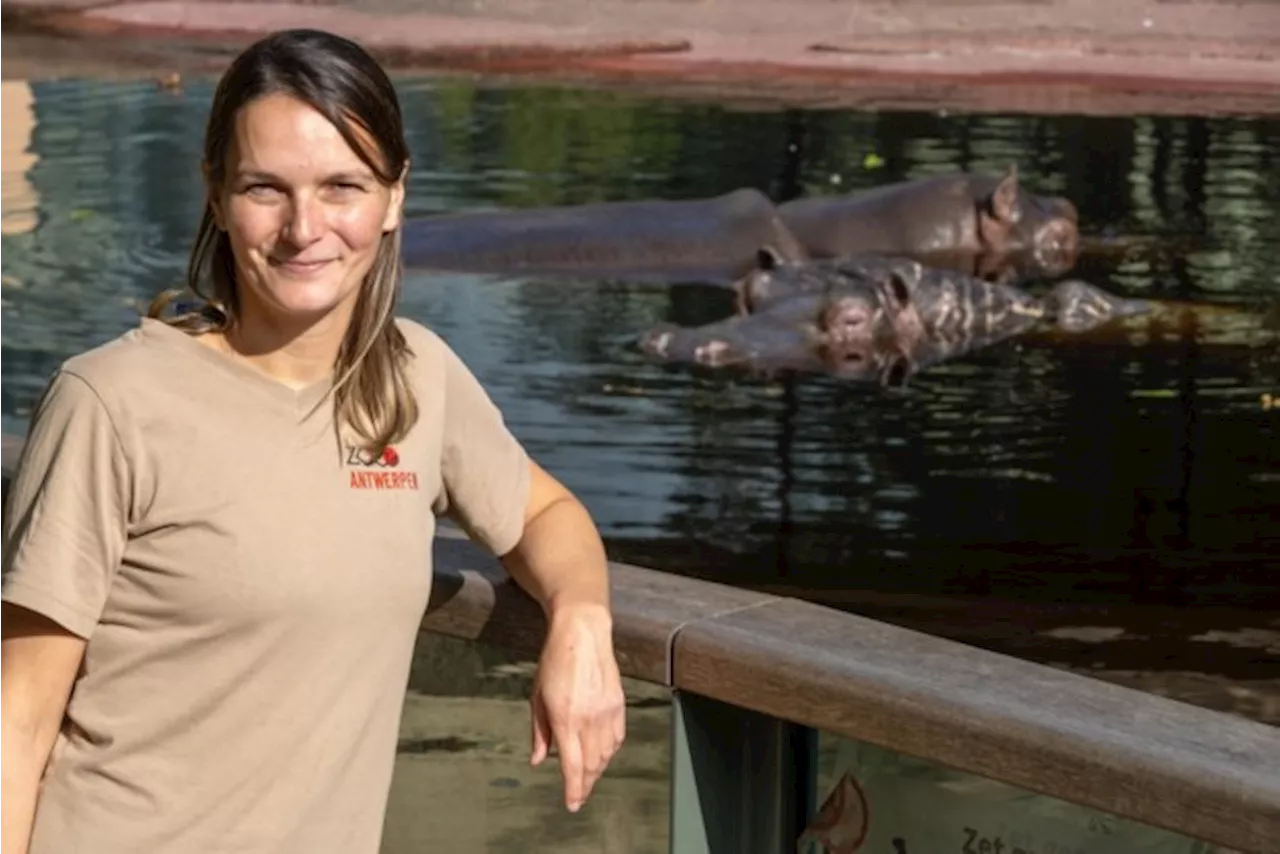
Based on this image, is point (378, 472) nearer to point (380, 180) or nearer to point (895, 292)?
point (380, 180)

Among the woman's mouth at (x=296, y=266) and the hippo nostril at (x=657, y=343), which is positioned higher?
the woman's mouth at (x=296, y=266)

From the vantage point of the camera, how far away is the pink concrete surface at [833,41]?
1820 centimetres

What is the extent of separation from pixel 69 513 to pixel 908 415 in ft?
22.3

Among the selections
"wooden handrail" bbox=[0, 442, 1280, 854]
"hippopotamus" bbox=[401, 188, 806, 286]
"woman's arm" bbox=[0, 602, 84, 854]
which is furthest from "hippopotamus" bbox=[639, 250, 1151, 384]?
"woman's arm" bbox=[0, 602, 84, 854]

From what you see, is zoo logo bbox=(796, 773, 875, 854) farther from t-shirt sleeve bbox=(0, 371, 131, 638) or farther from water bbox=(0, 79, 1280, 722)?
water bbox=(0, 79, 1280, 722)

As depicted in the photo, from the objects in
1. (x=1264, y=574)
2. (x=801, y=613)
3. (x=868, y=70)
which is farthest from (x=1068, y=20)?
(x=801, y=613)

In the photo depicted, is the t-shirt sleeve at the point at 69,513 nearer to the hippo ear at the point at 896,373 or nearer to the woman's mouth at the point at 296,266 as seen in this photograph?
the woman's mouth at the point at 296,266

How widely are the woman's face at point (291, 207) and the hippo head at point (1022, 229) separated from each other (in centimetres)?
1018

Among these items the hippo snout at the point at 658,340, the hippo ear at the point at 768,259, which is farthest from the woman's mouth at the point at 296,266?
the hippo ear at the point at 768,259

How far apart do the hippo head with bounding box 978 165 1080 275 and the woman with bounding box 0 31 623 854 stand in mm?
10138

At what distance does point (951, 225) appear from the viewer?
12406mm

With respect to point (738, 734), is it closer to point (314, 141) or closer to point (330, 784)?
point (330, 784)

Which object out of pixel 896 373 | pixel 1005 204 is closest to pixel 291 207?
pixel 896 373

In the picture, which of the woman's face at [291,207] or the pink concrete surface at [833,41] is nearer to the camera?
the woman's face at [291,207]
